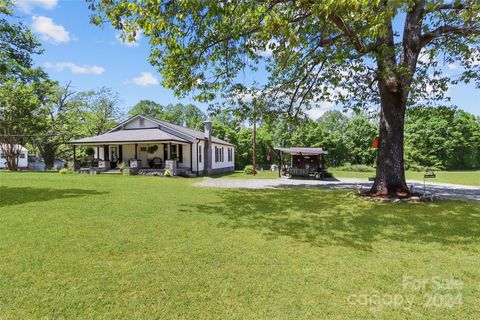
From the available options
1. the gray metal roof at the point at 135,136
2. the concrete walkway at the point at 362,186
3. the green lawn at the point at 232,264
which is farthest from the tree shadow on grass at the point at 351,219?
the gray metal roof at the point at 135,136

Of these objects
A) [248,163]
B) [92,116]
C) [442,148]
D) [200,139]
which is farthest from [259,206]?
[442,148]

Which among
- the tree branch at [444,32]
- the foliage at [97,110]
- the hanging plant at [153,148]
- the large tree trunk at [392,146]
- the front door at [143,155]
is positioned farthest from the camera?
the foliage at [97,110]

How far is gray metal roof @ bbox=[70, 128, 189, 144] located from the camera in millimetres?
19859

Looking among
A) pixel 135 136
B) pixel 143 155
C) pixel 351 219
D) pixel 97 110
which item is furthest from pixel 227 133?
pixel 351 219

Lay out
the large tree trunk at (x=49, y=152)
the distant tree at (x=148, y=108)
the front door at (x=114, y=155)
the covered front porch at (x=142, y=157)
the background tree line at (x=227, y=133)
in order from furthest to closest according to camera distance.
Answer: the distant tree at (x=148, y=108) < the large tree trunk at (x=49, y=152) < the background tree line at (x=227, y=133) < the front door at (x=114, y=155) < the covered front porch at (x=142, y=157)

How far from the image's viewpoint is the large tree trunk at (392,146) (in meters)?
10.2

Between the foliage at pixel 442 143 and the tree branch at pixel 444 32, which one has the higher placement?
the tree branch at pixel 444 32

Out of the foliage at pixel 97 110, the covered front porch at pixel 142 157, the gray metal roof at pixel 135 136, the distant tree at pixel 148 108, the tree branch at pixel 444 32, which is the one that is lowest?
the covered front porch at pixel 142 157

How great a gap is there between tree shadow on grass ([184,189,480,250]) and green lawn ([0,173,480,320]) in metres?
0.04

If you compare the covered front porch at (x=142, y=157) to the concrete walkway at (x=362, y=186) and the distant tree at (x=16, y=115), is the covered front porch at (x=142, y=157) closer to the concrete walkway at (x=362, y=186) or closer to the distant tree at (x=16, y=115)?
the concrete walkway at (x=362, y=186)

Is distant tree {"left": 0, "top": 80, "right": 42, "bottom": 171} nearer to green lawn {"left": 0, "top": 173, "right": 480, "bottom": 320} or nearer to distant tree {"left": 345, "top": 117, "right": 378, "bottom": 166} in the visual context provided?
green lawn {"left": 0, "top": 173, "right": 480, "bottom": 320}

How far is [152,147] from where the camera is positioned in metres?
21.5

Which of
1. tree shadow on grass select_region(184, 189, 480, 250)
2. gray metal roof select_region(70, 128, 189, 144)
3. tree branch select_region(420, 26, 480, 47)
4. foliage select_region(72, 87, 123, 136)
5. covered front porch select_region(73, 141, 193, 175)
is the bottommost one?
tree shadow on grass select_region(184, 189, 480, 250)

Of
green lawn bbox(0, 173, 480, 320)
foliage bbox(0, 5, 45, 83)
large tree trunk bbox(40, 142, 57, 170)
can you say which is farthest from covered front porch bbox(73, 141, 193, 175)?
green lawn bbox(0, 173, 480, 320)
